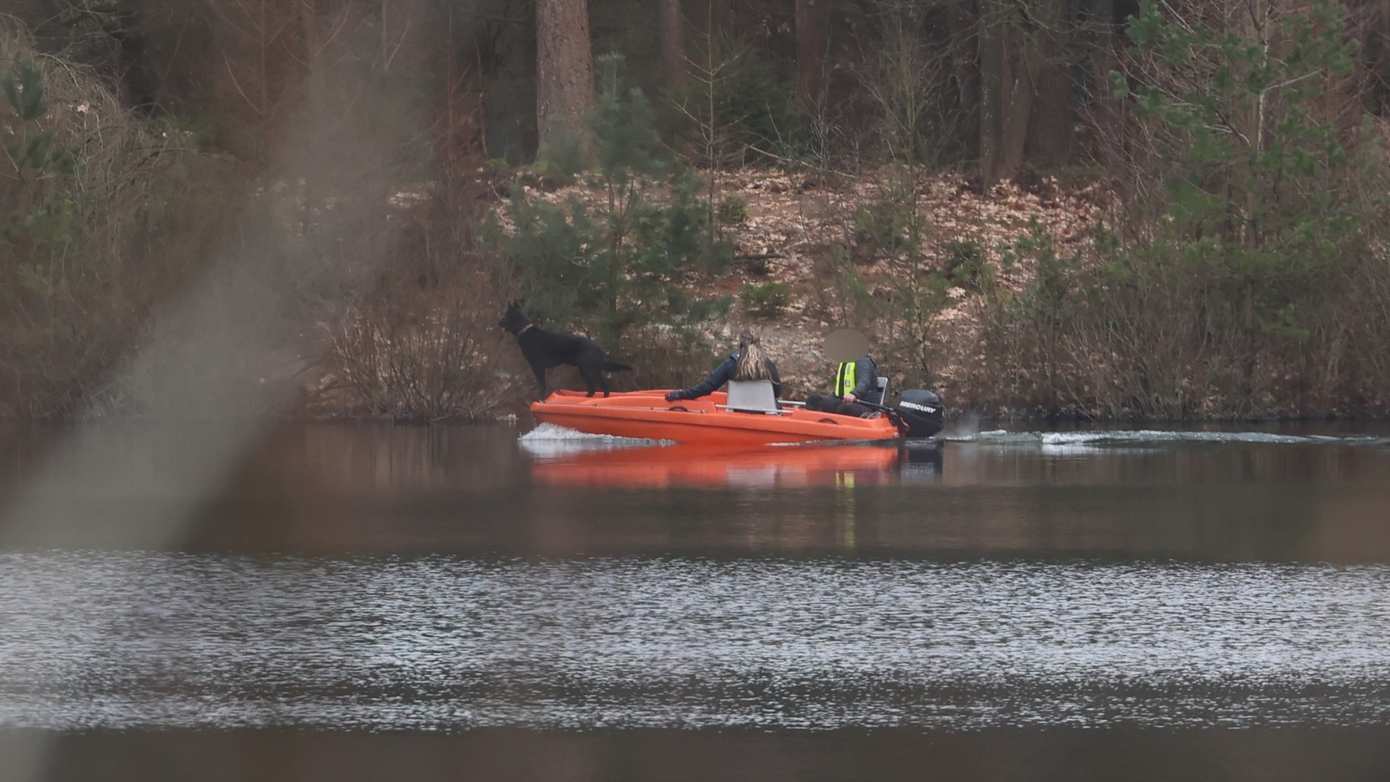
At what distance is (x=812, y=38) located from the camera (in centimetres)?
5156

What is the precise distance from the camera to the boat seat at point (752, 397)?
2570 centimetres

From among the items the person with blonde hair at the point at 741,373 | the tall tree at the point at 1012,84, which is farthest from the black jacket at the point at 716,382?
the tall tree at the point at 1012,84

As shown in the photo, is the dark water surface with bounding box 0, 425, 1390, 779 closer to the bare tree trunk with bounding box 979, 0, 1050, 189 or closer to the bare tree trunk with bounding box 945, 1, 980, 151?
the bare tree trunk with bounding box 979, 0, 1050, 189

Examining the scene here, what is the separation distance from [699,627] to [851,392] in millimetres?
14666

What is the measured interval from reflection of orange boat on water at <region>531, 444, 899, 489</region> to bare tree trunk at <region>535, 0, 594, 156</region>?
17.9 meters

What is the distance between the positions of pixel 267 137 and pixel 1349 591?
88.9 feet

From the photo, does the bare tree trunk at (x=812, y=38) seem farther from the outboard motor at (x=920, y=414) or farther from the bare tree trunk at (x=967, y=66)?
the outboard motor at (x=920, y=414)

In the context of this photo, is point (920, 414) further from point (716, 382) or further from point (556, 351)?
point (556, 351)

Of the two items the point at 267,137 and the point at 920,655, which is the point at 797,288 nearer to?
the point at 267,137

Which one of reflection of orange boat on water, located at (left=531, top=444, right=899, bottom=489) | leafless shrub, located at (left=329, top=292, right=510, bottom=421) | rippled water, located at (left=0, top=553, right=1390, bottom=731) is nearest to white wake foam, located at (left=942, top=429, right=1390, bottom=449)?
reflection of orange boat on water, located at (left=531, top=444, right=899, bottom=489)

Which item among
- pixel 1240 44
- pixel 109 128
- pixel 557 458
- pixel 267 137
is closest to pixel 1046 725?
pixel 557 458

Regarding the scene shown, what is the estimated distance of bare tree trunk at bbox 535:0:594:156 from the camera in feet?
141

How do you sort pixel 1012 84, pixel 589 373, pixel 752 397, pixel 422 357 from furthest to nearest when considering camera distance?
1. pixel 1012 84
2. pixel 422 357
3. pixel 589 373
4. pixel 752 397

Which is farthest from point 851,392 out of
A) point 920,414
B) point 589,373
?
point 589,373
